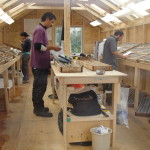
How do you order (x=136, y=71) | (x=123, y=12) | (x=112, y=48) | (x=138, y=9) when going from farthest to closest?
1. (x=123, y=12)
2. (x=138, y=9)
3. (x=112, y=48)
4. (x=136, y=71)

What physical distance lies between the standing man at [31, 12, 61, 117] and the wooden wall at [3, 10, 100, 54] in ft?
18.9

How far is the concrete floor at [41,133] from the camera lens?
8.87 feet

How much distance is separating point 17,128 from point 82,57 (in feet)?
5.27

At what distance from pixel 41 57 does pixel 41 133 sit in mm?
1150

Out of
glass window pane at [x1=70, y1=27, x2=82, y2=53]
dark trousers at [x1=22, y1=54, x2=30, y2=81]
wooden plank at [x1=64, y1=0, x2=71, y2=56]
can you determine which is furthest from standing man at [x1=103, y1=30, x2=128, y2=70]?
glass window pane at [x1=70, y1=27, x2=82, y2=53]

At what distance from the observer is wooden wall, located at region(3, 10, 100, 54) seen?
9.16 m

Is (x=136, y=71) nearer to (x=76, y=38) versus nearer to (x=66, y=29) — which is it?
(x=66, y=29)

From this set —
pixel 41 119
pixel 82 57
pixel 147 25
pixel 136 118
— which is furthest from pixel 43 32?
pixel 147 25

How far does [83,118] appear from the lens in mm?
2574

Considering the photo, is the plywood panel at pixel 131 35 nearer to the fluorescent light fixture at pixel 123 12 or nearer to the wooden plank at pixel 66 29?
the fluorescent light fixture at pixel 123 12

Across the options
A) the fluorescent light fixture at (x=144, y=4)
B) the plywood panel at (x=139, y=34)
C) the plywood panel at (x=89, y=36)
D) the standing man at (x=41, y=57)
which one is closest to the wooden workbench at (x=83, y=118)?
the standing man at (x=41, y=57)

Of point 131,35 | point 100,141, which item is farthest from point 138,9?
point 100,141

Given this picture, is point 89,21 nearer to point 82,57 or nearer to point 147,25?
point 147,25

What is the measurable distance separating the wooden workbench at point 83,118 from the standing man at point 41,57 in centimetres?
99
